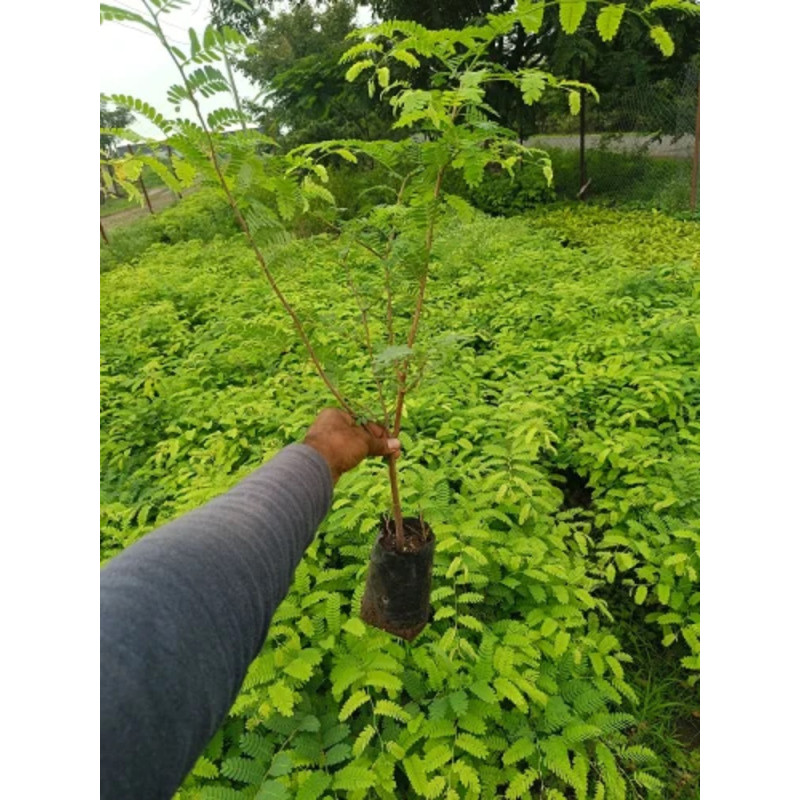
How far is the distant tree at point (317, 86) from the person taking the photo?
7906 millimetres

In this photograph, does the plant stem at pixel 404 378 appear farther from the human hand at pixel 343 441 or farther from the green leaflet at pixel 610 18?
the green leaflet at pixel 610 18

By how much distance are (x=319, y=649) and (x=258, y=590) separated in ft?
3.14

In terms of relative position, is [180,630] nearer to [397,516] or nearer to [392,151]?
[397,516]

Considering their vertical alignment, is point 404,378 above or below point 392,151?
below

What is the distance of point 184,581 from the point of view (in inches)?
29.2

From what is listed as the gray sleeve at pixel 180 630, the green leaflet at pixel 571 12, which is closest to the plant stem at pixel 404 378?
the green leaflet at pixel 571 12

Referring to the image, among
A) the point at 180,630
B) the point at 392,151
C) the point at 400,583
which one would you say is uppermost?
the point at 392,151

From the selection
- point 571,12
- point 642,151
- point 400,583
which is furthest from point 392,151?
point 642,151

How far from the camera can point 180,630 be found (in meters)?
0.69

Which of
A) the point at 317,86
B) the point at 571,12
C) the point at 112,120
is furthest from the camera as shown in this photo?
the point at 317,86

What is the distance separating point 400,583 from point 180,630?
38.6 inches

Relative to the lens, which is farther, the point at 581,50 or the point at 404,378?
the point at 581,50

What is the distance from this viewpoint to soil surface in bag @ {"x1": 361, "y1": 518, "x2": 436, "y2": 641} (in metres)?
1.59

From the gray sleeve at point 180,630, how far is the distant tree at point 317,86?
7.33 m
